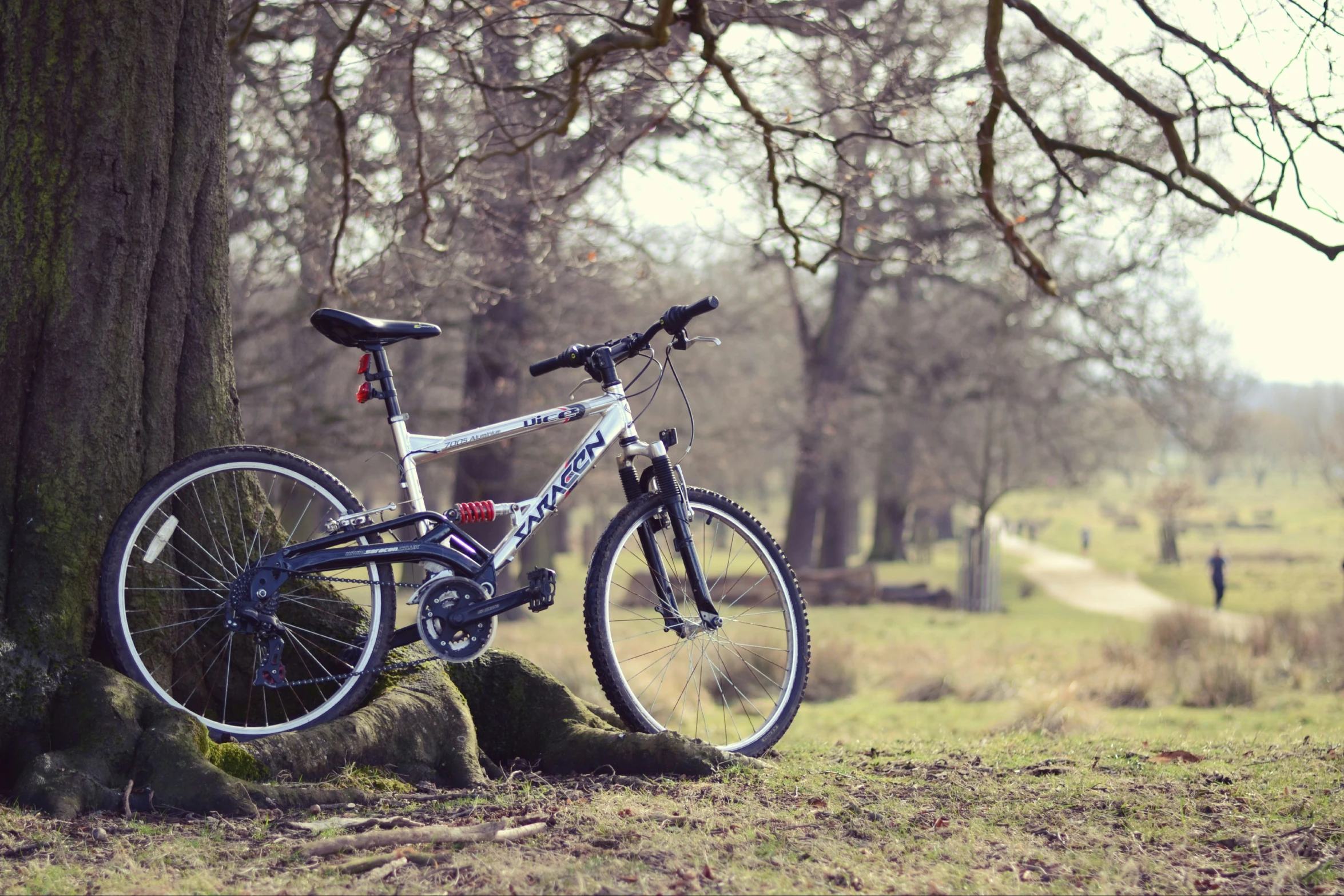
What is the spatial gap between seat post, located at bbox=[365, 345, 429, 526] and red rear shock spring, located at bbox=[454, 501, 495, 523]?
118 millimetres

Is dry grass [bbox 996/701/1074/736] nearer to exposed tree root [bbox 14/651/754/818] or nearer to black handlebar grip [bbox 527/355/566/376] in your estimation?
exposed tree root [bbox 14/651/754/818]

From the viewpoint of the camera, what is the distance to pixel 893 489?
3127 cm

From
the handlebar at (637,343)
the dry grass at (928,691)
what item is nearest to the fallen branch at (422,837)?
the handlebar at (637,343)

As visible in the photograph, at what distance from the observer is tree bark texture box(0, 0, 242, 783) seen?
11.6 feet

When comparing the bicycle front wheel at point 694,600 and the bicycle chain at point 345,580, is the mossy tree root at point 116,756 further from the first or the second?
Result: the bicycle front wheel at point 694,600

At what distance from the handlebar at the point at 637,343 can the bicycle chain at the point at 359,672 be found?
847 millimetres

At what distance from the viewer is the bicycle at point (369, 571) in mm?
3670

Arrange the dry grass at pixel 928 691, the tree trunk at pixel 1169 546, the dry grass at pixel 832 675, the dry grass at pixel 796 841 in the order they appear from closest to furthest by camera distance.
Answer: the dry grass at pixel 796 841 < the dry grass at pixel 928 691 < the dry grass at pixel 832 675 < the tree trunk at pixel 1169 546

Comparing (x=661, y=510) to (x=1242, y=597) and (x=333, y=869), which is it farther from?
(x=1242, y=597)

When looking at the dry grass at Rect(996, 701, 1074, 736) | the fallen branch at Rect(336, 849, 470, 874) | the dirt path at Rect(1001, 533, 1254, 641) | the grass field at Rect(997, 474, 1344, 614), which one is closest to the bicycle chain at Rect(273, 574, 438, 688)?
the fallen branch at Rect(336, 849, 470, 874)

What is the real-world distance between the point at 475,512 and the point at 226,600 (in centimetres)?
82

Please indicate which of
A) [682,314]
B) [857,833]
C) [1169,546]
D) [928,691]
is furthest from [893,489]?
[857,833]

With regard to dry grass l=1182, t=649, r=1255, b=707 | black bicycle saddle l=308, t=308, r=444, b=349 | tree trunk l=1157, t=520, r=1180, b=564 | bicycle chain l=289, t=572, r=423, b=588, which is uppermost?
black bicycle saddle l=308, t=308, r=444, b=349

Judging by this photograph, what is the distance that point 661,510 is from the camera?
4070 mm
